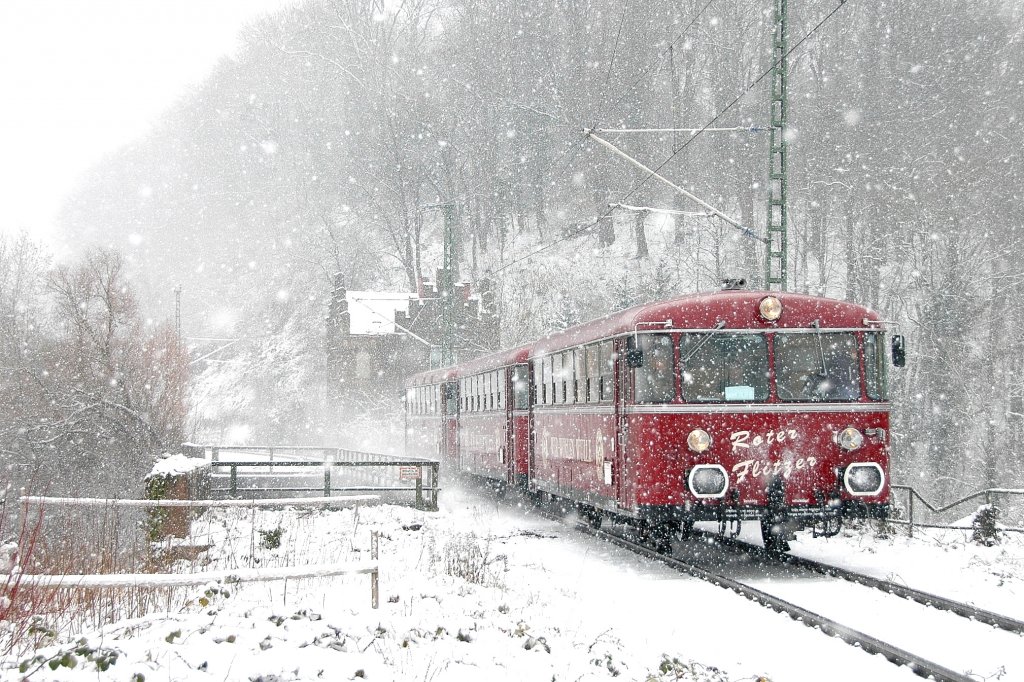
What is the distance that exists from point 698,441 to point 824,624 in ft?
10.6

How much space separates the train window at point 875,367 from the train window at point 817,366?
0.41 feet

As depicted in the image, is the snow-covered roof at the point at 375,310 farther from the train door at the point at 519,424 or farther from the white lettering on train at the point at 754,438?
the white lettering on train at the point at 754,438

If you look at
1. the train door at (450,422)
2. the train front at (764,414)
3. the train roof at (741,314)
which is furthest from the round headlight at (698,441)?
the train door at (450,422)

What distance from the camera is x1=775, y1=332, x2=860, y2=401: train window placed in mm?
11477

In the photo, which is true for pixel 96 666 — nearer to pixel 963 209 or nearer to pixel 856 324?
pixel 856 324

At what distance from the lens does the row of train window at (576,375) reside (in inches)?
508

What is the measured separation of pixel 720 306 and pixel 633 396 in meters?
1.47

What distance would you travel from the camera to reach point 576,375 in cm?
1441

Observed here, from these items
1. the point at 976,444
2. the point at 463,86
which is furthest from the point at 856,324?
the point at 463,86

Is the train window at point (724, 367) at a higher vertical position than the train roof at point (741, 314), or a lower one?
lower

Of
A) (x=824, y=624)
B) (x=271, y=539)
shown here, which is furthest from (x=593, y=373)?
(x=824, y=624)

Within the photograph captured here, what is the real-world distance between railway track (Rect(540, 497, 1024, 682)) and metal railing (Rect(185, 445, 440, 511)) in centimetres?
567

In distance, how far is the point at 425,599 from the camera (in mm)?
8648

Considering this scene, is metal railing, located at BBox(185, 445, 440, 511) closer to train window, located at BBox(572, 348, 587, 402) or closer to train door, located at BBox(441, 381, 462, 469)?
train door, located at BBox(441, 381, 462, 469)
